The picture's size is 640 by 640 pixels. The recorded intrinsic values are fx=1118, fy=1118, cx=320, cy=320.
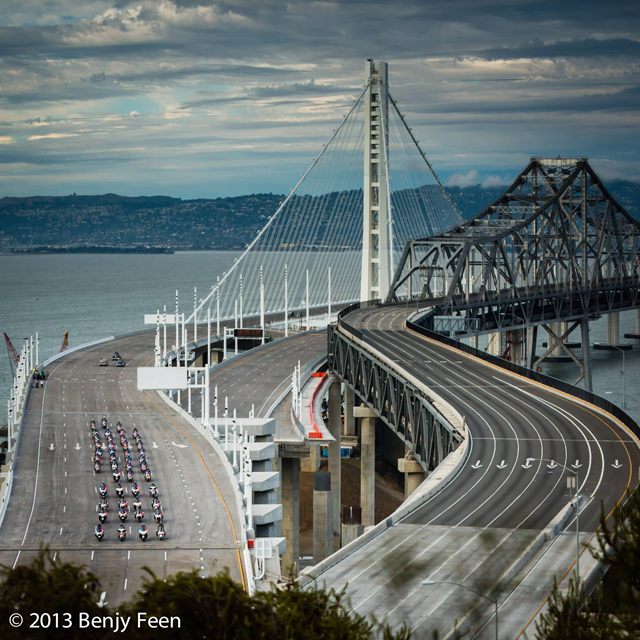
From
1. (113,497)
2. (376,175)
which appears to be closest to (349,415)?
(376,175)

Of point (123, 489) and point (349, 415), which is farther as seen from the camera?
point (349, 415)

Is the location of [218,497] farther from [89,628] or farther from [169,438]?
[89,628]

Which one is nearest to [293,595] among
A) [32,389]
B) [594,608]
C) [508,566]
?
[594,608]

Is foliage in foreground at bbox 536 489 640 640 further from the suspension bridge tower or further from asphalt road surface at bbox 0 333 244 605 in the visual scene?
the suspension bridge tower

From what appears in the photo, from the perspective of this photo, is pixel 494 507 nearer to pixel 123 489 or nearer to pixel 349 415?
pixel 123 489

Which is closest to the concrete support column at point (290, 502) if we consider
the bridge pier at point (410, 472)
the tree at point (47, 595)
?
the bridge pier at point (410, 472)

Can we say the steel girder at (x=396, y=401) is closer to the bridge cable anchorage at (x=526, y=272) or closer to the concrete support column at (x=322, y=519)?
the concrete support column at (x=322, y=519)
